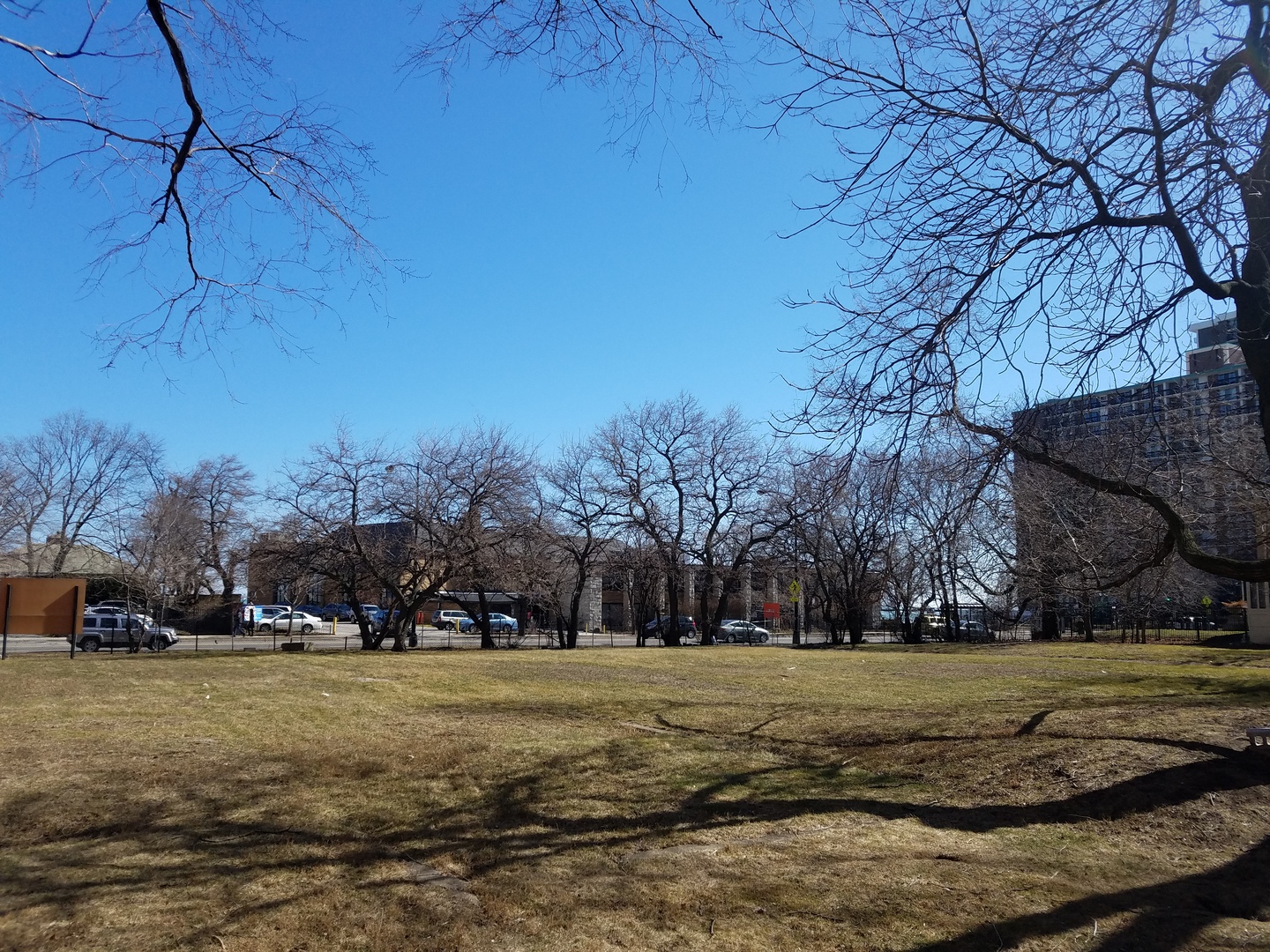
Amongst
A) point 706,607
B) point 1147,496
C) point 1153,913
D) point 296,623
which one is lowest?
point 1153,913

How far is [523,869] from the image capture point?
532 centimetres

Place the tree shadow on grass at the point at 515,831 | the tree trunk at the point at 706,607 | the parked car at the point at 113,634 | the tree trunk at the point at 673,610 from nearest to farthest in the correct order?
the tree shadow on grass at the point at 515,831, the parked car at the point at 113,634, the tree trunk at the point at 673,610, the tree trunk at the point at 706,607

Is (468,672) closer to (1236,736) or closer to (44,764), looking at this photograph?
(44,764)

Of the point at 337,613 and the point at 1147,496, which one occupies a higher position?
the point at 1147,496

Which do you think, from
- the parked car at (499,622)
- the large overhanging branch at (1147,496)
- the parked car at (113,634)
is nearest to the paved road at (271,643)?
the parked car at (113,634)

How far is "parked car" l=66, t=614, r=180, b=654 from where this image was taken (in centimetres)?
3256

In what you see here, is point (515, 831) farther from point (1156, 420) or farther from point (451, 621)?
point (451, 621)

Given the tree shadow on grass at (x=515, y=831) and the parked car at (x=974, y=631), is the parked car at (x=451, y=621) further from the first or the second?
the tree shadow on grass at (x=515, y=831)

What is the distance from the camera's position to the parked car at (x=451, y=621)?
193 feet

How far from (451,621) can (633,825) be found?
5700 cm

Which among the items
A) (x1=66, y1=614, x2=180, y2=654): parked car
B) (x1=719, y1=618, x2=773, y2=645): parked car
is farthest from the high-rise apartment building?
(x1=719, y1=618, x2=773, y2=645): parked car

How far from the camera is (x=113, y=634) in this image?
3153cm

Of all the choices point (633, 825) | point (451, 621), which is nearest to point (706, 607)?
point (451, 621)

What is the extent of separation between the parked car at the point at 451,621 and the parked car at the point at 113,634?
1996cm
